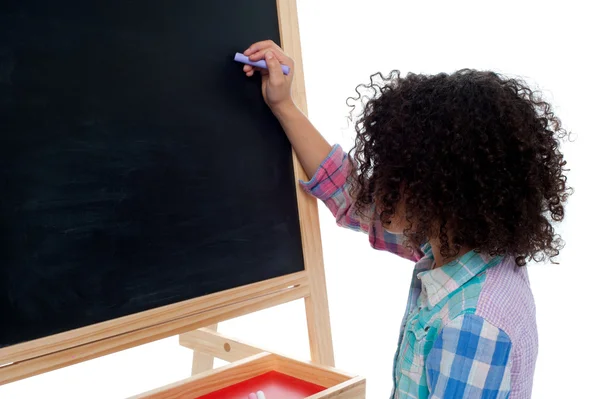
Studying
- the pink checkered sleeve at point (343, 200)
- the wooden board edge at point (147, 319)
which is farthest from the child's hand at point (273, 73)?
the wooden board edge at point (147, 319)

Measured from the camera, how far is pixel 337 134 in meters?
2.48

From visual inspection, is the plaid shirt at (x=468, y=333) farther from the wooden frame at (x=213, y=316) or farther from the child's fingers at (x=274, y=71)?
the child's fingers at (x=274, y=71)

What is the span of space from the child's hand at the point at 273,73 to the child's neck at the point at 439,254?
44cm

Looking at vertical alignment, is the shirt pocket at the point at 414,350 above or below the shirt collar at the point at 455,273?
below

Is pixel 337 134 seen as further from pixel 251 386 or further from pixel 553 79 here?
pixel 251 386

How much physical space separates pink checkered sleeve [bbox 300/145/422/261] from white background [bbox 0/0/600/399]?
776 millimetres

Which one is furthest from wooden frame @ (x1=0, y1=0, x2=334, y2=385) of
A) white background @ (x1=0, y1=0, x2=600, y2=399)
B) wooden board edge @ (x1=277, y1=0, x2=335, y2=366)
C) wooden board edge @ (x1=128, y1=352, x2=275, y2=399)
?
white background @ (x1=0, y1=0, x2=600, y2=399)

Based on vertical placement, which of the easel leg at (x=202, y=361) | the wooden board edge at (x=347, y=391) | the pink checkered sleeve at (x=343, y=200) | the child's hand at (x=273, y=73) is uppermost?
the child's hand at (x=273, y=73)

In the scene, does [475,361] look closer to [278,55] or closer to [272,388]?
[272,388]

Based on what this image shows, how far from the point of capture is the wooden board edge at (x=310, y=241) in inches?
60.9

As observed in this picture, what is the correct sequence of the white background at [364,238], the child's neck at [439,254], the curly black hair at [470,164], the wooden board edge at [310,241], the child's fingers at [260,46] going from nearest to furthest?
the curly black hair at [470,164]
the child's neck at [439,254]
the child's fingers at [260,46]
the wooden board edge at [310,241]
the white background at [364,238]

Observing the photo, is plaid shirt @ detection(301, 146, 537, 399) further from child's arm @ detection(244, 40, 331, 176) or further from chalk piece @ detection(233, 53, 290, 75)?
chalk piece @ detection(233, 53, 290, 75)

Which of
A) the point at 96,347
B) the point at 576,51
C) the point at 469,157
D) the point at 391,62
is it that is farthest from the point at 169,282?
the point at 576,51

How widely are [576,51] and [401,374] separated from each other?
141 centimetres
